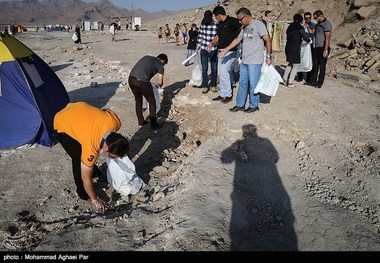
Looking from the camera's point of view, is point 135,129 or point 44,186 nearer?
point 44,186

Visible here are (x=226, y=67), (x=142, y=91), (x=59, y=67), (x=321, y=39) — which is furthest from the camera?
(x=59, y=67)

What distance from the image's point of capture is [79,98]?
7.37 metres

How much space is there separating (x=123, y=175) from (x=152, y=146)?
1.74 meters

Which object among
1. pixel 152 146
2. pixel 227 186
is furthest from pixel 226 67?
pixel 227 186

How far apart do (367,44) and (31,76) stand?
32.8 feet

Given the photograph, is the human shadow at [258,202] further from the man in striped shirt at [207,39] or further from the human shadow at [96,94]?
the human shadow at [96,94]

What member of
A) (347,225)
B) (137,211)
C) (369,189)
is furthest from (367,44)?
(137,211)

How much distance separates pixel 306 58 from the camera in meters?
6.72

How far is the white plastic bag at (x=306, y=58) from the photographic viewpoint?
6.66 m

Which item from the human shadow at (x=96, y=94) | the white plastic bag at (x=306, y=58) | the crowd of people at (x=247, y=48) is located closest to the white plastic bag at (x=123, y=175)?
the crowd of people at (x=247, y=48)

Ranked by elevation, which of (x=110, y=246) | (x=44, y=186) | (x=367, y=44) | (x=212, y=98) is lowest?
(x=44, y=186)

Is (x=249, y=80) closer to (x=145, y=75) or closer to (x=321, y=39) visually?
(x=145, y=75)

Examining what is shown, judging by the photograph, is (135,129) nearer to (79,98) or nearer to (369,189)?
(79,98)

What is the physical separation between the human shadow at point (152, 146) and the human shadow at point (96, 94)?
1.68m
